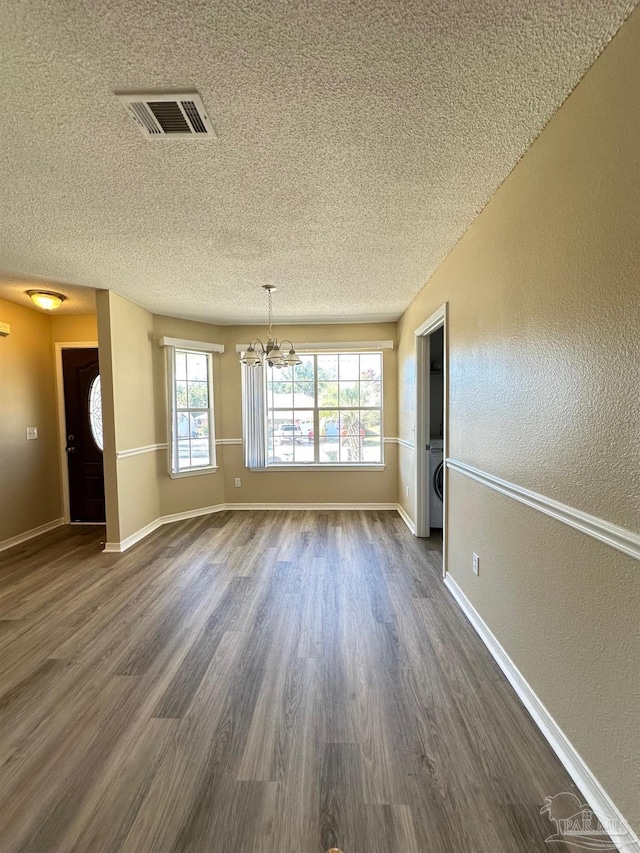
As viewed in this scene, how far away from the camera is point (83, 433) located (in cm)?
452

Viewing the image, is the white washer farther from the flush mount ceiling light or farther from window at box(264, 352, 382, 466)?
the flush mount ceiling light

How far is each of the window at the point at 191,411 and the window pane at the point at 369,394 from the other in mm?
2087

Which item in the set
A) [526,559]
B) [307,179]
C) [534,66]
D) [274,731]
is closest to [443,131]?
[534,66]

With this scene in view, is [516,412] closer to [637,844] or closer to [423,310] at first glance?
[637,844]

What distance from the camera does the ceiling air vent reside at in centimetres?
131

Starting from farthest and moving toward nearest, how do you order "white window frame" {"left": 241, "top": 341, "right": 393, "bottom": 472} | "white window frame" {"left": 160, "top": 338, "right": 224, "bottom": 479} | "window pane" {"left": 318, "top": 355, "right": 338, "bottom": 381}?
"window pane" {"left": 318, "top": 355, "right": 338, "bottom": 381}, "white window frame" {"left": 241, "top": 341, "right": 393, "bottom": 472}, "white window frame" {"left": 160, "top": 338, "right": 224, "bottom": 479}

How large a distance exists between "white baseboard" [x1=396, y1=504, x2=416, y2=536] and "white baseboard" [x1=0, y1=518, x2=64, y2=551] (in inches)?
170

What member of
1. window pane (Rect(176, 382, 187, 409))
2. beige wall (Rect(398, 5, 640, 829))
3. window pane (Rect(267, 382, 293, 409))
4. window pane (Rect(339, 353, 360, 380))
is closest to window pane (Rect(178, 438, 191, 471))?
window pane (Rect(176, 382, 187, 409))

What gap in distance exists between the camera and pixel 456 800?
123 centimetres

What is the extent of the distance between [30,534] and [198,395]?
2.47 m

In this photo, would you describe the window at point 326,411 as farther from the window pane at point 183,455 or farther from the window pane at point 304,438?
the window pane at point 183,455

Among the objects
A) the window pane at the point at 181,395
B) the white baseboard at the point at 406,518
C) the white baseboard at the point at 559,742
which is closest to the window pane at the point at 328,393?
the white baseboard at the point at 406,518

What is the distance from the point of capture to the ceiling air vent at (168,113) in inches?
51.6

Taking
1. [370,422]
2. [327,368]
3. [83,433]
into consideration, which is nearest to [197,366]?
[83,433]
